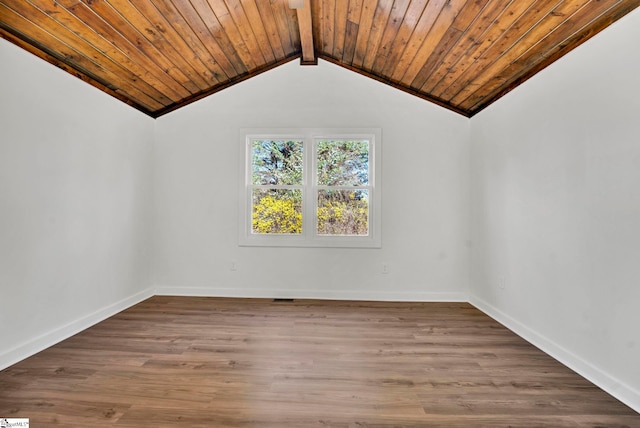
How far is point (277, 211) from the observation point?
13.2 ft

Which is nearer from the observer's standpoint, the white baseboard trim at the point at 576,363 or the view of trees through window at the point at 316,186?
the white baseboard trim at the point at 576,363

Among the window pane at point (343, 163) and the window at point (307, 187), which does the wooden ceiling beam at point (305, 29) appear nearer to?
the window at point (307, 187)

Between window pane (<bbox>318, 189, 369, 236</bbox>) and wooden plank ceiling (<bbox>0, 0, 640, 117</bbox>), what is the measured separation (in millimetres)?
1506

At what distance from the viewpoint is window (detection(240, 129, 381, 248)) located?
155 inches

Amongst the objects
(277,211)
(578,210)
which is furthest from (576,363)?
(277,211)

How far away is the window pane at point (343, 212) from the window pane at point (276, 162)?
0.45m

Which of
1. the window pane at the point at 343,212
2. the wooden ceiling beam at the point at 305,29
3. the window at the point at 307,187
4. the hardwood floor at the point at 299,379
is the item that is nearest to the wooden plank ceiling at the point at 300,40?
the wooden ceiling beam at the point at 305,29

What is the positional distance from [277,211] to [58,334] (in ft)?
7.90

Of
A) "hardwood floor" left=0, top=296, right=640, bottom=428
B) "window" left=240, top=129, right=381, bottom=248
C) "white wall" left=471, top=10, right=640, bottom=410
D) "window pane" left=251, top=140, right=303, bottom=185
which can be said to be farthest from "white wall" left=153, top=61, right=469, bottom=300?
"hardwood floor" left=0, top=296, right=640, bottom=428

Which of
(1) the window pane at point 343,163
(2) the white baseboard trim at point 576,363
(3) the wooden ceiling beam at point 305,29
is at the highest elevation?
(3) the wooden ceiling beam at point 305,29

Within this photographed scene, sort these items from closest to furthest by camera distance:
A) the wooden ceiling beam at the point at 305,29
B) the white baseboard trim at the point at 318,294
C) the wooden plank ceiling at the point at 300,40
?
the wooden plank ceiling at the point at 300,40 < the wooden ceiling beam at the point at 305,29 < the white baseboard trim at the point at 318,294

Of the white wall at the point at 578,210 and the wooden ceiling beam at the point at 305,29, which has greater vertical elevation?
the wooden ceiling beam at the point at 305,29

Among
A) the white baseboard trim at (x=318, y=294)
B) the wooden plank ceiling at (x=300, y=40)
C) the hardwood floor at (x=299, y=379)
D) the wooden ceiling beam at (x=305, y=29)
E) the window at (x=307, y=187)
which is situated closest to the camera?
the hardwood floor at (x=299, y=379)

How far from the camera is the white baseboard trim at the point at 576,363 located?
1.78m
